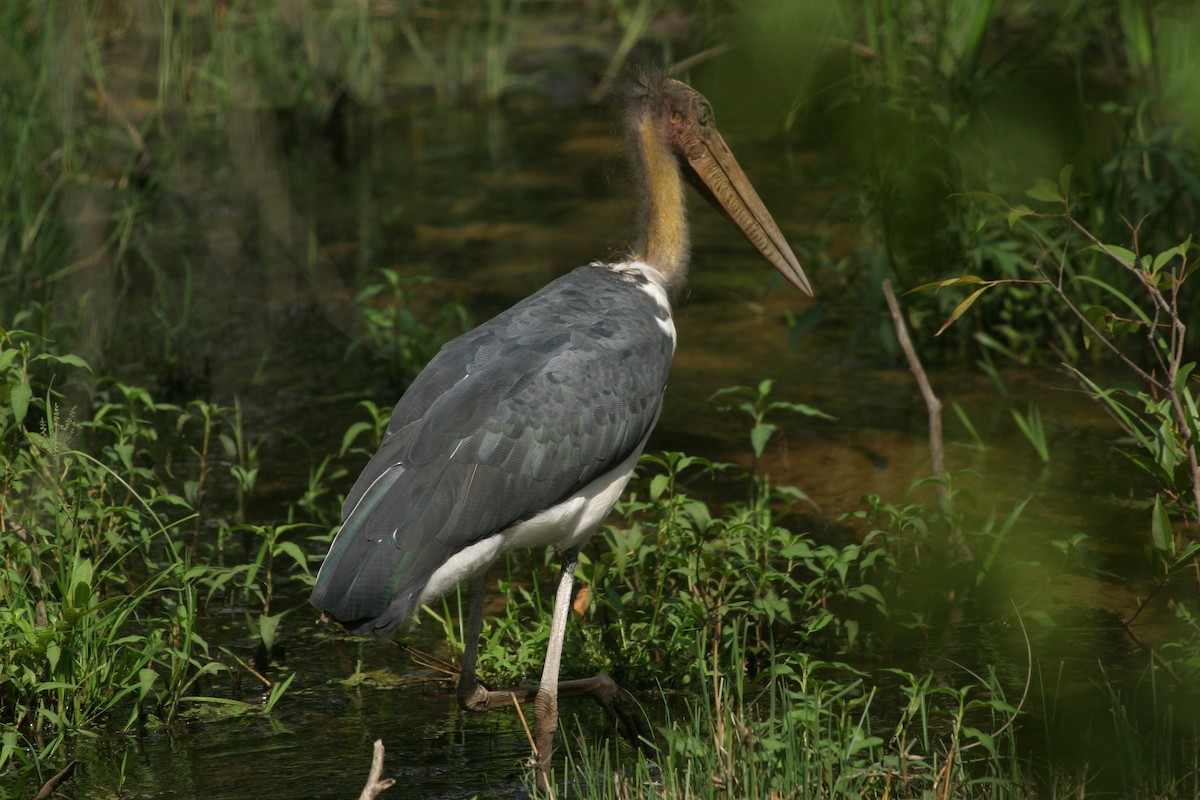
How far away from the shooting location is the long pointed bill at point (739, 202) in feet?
14.9

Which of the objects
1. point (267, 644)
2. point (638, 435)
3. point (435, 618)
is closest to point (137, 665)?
point (267, 644)

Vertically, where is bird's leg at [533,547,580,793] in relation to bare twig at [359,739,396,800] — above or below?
below

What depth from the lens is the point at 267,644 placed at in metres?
3.94

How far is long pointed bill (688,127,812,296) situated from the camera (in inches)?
179

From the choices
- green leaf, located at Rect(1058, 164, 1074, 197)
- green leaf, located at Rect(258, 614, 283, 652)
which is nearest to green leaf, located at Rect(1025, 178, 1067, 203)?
green leaf, located at Rect(1058, 164, 1074, 197)

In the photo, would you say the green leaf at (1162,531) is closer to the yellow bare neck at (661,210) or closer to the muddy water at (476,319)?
the muddy water at (476,319)

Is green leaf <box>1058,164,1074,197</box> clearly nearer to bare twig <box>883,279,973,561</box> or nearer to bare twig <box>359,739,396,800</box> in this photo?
bare twig <box>359,739,396,800</box>

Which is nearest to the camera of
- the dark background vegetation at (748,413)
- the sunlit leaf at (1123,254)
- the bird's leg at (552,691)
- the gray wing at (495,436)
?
the dark background vegetation at (748,413)

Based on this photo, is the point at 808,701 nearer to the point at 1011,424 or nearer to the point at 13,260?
the point at 1011,424

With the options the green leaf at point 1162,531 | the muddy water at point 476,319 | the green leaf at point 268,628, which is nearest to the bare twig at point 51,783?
the muddy water at point 476,319

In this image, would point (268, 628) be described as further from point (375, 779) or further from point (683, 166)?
point (683, 166)

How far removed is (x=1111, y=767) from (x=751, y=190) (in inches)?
120

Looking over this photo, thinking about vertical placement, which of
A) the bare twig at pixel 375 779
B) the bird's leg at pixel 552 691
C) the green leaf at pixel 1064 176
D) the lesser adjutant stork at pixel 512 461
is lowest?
the bird's leg at pixel 552 691

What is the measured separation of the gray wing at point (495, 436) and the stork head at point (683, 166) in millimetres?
474
